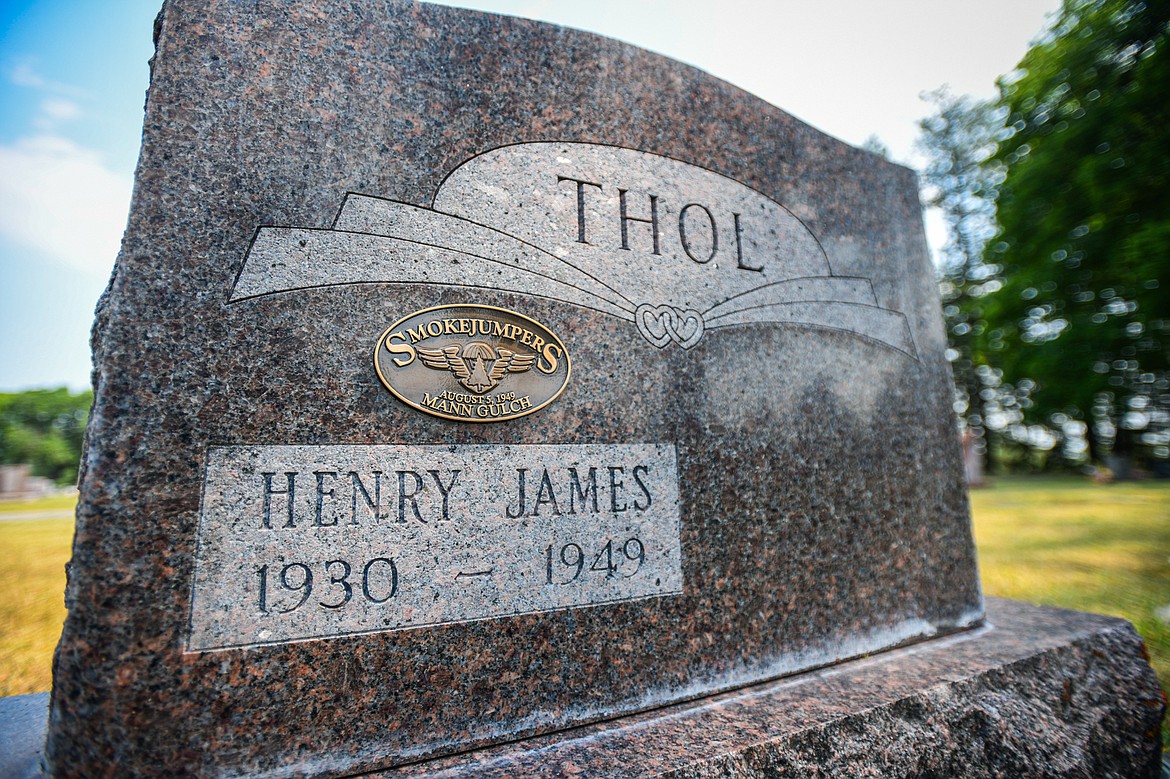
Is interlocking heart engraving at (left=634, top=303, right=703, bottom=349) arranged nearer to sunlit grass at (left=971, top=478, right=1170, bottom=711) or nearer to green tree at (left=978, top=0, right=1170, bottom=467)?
sunlit grass at (left=971, top=478, right=1170, bottom=711)

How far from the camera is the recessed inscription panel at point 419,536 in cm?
153

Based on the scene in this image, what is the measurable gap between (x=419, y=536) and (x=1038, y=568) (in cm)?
615

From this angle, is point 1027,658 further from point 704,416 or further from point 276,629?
point 276,629

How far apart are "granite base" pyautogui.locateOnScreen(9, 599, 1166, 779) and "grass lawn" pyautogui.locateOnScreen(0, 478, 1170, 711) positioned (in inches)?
42.1

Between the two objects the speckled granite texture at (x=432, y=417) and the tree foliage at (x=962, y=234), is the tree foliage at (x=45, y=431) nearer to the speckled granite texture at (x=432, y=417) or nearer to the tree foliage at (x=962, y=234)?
the speckled granite texture at (x=432, y=417)

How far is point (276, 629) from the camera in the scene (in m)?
1.52

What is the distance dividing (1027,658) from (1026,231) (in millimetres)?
7035

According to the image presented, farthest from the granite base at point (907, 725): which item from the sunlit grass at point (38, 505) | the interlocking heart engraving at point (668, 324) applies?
the sunlit grass at point (38, 505)

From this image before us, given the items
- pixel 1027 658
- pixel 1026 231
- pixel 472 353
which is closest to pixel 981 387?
pixel 1026 231

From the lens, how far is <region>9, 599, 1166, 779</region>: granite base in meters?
1.61

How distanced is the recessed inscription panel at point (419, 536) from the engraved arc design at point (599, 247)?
1.72ft

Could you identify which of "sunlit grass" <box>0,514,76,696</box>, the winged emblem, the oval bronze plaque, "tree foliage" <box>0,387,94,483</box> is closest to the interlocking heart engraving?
the oval bronze plaque

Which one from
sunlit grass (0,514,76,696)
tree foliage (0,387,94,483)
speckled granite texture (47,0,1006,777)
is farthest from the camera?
tree foliage (0,387,94,483)

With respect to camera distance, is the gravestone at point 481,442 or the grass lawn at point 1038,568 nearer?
the gravestone at point 481,442
